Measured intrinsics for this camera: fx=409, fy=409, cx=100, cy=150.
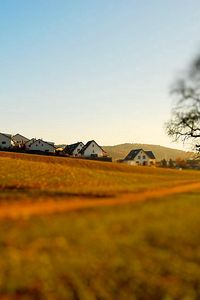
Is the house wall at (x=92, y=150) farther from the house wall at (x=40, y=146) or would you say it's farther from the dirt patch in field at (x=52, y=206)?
the dirt patch in field at (x=52, y=206)

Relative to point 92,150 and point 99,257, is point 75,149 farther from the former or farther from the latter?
point 99,257

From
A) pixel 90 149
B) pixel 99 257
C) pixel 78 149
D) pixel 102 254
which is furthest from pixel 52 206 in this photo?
pixel 78 149

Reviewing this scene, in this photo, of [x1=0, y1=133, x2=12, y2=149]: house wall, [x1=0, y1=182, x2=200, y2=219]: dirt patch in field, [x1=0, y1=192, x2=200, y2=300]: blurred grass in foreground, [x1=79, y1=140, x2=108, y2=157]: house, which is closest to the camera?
[x1=0, y1=192, x2=200, y2=300]: blurred grass in foreground

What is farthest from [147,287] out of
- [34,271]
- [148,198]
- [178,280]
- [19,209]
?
[148,198]

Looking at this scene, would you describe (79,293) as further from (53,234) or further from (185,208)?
(185,208)

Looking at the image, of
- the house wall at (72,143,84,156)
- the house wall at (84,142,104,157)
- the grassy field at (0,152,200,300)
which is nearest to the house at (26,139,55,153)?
the house wall at (72,143,84,156)

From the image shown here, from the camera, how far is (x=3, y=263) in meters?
10.6

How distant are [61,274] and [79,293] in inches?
36.1

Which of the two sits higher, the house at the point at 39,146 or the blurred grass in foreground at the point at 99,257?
the house at the point at 39,146

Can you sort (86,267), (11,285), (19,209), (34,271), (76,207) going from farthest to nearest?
(76,207) → (19,209) → (86,267) → (34,271) → (11,285)

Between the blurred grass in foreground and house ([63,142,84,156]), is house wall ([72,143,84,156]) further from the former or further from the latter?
the blurred grass in foreground

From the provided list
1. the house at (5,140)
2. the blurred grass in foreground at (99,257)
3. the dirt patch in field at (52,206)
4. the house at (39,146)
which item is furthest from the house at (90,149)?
the blurred grass in foreground at (99,257)

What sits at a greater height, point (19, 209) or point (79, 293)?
point (19, 209)

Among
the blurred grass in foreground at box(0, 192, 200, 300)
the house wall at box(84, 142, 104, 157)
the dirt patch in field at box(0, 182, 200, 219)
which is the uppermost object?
the house wall at box(84, 142, 104, 157)
